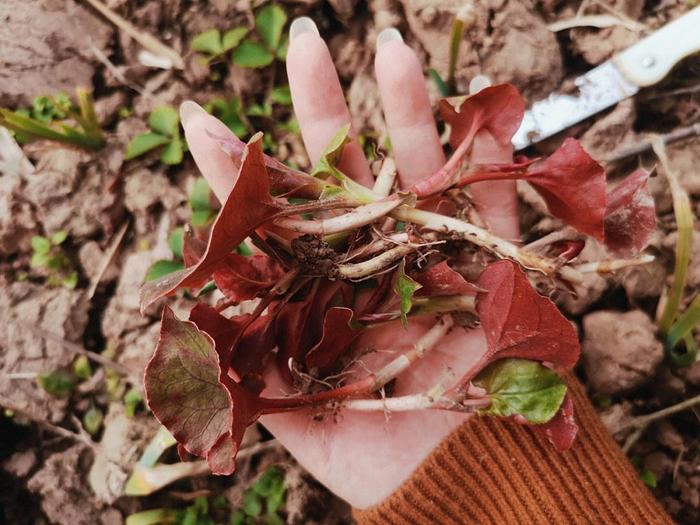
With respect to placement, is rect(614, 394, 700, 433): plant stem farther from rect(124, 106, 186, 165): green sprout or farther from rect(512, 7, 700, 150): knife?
rect(124, 106, 186, 165): green sprout

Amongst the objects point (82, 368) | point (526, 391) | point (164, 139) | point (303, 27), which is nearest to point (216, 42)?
point (164, 139)

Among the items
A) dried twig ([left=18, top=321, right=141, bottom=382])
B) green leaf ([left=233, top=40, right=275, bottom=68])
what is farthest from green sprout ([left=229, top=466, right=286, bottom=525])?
green leaf ([left=233, top=40, right=275, bottom=68])

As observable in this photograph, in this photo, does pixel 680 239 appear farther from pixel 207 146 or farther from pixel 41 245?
pixel 41 245

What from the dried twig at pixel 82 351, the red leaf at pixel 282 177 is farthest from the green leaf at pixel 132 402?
the red leaf at pixel 282 177

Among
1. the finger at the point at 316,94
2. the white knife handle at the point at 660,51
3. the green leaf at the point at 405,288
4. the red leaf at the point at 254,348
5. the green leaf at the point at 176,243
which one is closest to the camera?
the green leaf at the point at 405,288

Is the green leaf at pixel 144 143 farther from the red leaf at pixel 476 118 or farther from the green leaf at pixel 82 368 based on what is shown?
the red leaf at pixel 476 118

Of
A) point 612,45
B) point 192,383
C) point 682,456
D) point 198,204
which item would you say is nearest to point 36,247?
point 198,204
